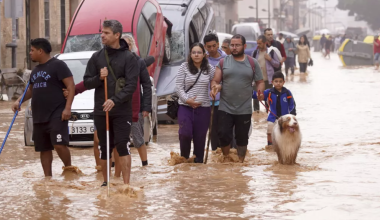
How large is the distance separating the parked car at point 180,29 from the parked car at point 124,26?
0.24 meters

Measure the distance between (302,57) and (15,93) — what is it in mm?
15175

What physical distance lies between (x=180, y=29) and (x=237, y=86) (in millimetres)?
10477

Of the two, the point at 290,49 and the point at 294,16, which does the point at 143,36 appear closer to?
the point at 290,49

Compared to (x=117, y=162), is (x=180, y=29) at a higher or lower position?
higher

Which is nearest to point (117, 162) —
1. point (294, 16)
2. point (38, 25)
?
point (38, 25)

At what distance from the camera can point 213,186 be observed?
29.3 feet

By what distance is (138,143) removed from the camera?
10.3 meters

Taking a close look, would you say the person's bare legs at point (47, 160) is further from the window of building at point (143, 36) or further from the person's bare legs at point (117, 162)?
the window of building at point (143, 36)

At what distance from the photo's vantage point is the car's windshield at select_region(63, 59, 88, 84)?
1339cm

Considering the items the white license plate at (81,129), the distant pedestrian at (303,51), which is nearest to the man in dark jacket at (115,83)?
the white license plate at (81,129)

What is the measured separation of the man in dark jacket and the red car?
743cm

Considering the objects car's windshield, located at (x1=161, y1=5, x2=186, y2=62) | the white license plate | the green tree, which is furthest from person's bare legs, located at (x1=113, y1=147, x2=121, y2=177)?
the green tree

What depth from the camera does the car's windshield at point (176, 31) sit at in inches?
778

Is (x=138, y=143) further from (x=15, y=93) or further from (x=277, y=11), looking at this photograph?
(x=277, y=11)
